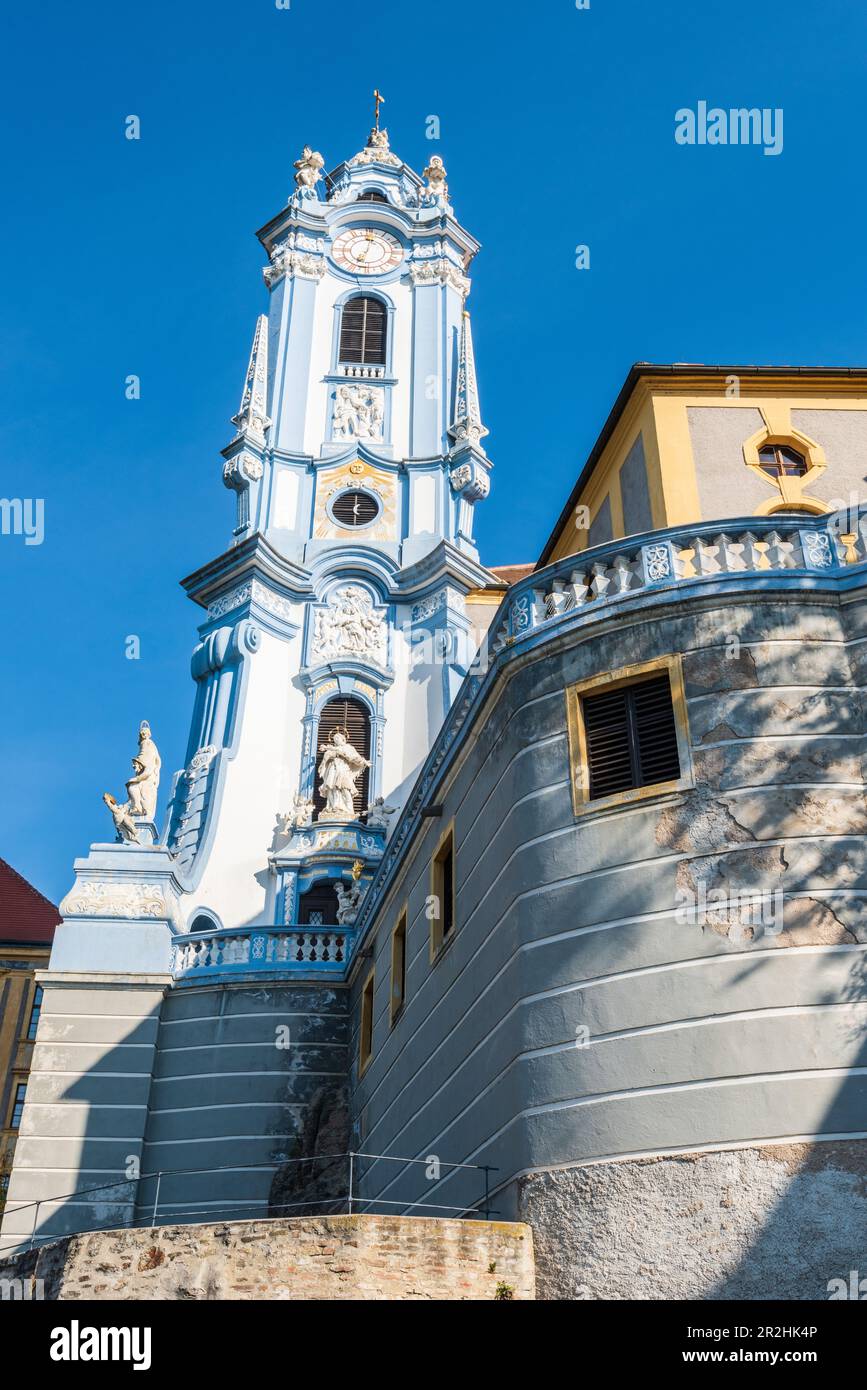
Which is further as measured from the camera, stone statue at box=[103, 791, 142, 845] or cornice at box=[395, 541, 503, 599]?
cornice at box=[395, 541, 503, 599]

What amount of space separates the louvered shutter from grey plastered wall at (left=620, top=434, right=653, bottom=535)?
4291 millimetres

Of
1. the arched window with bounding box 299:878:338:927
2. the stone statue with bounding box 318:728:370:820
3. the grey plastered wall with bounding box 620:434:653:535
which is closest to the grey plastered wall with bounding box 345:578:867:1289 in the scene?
the grey plastered wall with bounding box 620:434:653:535

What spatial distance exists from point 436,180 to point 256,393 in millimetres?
13338

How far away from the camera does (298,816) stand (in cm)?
3175

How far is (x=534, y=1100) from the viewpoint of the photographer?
12.1 m

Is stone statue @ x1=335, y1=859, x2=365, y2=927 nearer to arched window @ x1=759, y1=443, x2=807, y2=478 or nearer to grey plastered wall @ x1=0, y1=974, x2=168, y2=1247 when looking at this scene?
grey plastered wall @ x1=0, y1=974, x2=168, y2=1247

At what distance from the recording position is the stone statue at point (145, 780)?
26625 mm

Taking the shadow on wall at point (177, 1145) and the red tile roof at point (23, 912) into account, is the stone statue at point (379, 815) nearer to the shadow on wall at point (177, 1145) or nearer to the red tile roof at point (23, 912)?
the shadow on wall at point (177, 1145)

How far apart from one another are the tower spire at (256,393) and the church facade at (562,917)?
732 cm

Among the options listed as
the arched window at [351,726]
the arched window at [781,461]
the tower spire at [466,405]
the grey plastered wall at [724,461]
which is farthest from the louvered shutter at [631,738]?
the tower spire at [466,405]

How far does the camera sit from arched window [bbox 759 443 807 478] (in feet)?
57.4

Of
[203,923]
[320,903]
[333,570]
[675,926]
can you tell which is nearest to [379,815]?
[320,903]
